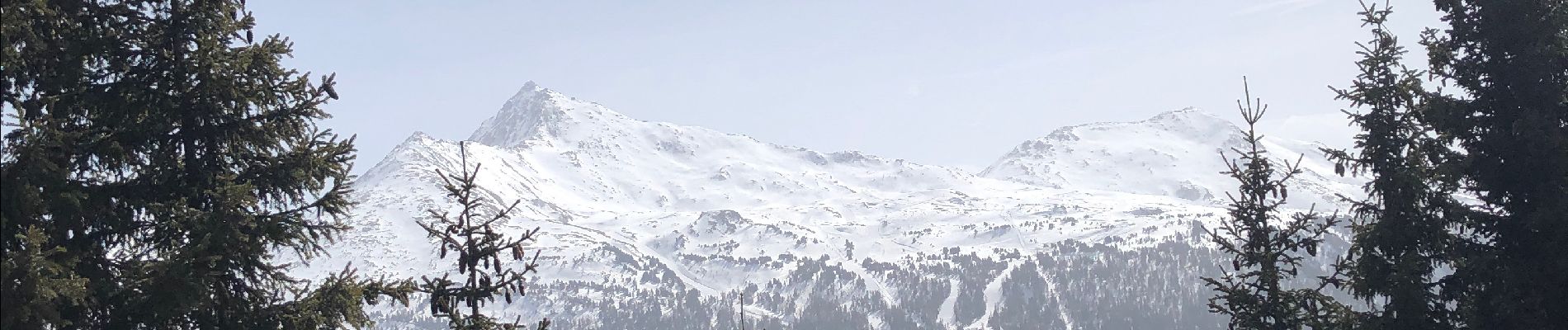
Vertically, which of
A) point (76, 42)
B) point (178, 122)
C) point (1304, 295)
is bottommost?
point (1304, 295)

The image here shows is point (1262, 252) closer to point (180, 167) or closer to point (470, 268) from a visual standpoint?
point (470, 268)

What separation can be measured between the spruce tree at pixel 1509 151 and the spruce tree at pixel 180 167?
1567 cm

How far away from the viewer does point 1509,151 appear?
18.4 m

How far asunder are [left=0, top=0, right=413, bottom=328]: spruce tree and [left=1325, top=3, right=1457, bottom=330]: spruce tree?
561 inches

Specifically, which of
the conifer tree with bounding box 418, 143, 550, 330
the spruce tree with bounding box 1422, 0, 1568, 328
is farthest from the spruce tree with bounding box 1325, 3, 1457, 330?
the conifer tree with bounding box 418, 143, 550, 330

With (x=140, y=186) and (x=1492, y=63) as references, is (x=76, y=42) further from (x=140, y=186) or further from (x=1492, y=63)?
(x=1492, y=63)

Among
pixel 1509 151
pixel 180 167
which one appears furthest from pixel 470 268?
pixel 1509 151

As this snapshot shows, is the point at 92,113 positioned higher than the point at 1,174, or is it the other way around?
the point at 92,113

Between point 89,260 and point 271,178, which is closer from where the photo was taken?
point 89,260

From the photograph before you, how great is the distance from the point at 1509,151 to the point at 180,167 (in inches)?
728

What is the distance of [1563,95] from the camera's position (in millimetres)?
18031

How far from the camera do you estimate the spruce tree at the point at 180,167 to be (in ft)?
36.1

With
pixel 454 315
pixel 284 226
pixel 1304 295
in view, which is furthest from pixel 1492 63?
pixel 284 226

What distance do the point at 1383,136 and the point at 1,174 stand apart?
58.1 ft
